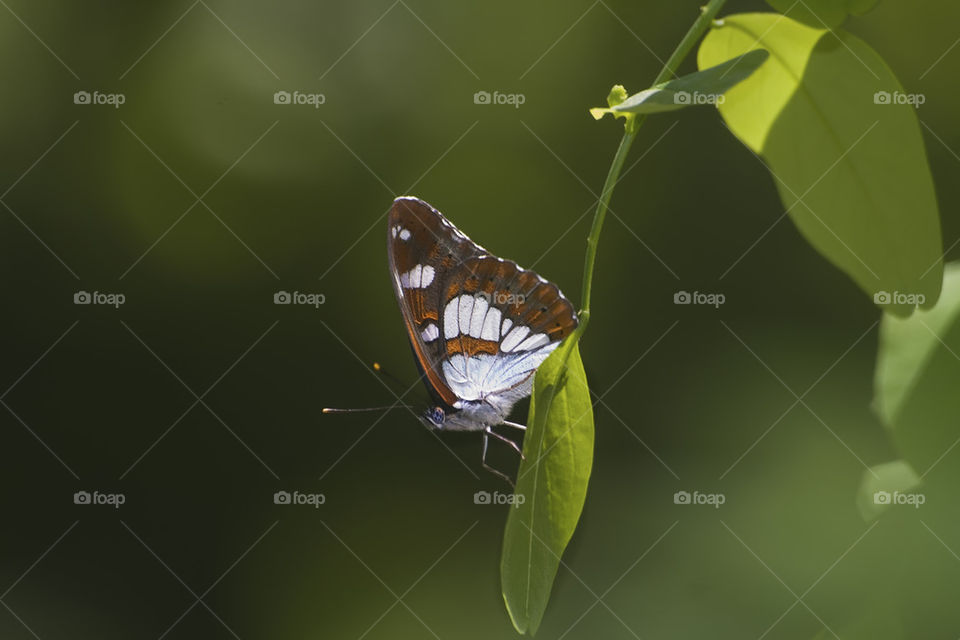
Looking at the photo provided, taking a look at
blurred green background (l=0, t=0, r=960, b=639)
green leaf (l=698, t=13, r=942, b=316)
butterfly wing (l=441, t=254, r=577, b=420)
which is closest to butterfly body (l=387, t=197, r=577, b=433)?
butterfly wing (l=441, t=254, r=577, b=420)

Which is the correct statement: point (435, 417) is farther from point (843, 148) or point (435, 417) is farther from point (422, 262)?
point (843, 148)

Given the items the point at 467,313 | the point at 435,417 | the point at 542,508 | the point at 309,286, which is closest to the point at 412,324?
the point at 467,313

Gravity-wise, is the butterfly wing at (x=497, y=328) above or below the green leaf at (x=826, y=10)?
below

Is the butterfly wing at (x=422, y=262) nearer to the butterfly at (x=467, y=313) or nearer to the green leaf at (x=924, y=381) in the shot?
the butterfly at (x=467, y=313)

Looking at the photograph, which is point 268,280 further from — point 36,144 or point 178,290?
point 36,144

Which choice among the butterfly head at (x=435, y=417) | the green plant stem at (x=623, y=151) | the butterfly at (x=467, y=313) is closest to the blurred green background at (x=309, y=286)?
the butterfly head at (x=435, y=417)

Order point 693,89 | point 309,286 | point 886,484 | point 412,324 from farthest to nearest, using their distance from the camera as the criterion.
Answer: point 309,286 < point 412,324 < point 886,484 < point 693,89
